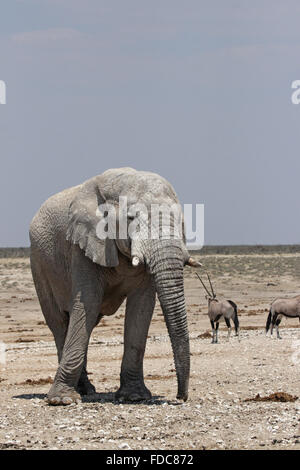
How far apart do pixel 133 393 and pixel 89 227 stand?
8.98 feet

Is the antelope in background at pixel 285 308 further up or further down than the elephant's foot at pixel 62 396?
further down

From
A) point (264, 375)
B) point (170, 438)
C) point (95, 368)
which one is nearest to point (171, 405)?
point (170, 438)

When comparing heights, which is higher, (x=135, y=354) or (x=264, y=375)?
(x=135, y=354)

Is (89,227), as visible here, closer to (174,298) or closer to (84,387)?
(174,298)

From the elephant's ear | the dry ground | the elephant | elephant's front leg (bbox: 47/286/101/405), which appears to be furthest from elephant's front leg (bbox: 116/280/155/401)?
the elephant's ear

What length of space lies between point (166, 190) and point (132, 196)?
1.71ft

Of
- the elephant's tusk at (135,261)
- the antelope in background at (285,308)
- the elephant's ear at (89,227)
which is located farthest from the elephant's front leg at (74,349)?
the antelope in background at (285,308)

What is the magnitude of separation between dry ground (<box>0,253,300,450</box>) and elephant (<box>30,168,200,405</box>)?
19.3 inches

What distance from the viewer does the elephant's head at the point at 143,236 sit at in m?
13.4

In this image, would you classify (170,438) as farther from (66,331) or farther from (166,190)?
(66,331)

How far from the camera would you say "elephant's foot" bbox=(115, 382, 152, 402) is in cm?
1532

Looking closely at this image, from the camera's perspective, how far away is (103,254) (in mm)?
14711

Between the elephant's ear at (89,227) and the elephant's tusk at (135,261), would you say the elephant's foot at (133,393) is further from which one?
the elephant's tusk at (135,261)

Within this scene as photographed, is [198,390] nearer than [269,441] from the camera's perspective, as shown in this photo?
No
